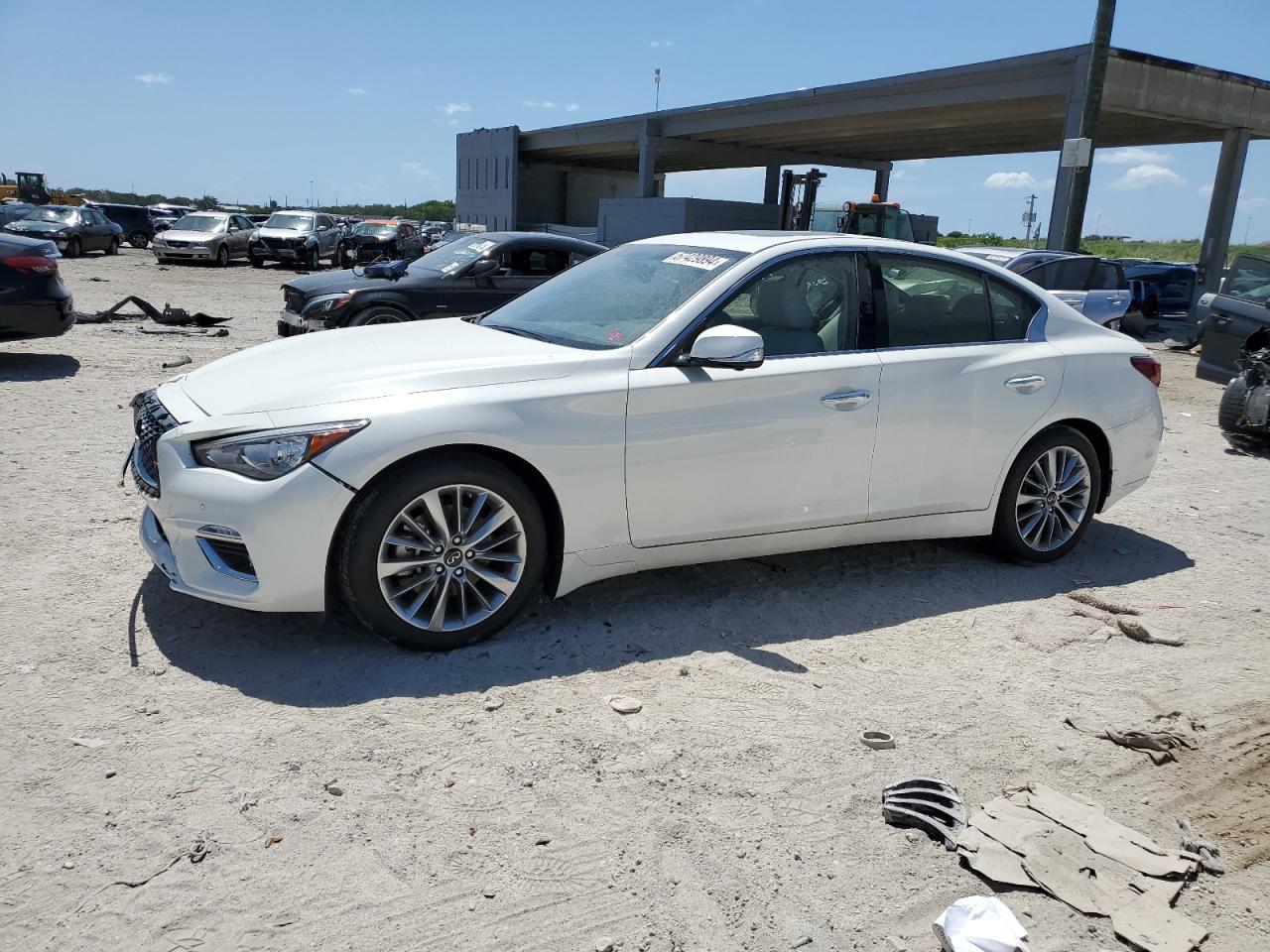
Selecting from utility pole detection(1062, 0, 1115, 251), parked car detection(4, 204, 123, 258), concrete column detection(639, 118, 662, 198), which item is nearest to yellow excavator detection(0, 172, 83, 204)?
parked car detection(4, 204, 123, 258)

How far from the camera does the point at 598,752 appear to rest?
3266mm

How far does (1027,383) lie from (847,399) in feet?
3.79

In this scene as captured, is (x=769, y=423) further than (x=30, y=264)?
No

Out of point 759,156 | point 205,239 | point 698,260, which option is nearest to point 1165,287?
point 698,260

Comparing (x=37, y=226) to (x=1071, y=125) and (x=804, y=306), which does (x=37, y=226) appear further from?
(x=804, y=306)

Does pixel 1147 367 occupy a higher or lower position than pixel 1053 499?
higher

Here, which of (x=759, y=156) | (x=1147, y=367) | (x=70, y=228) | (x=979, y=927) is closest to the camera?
(x=979, y=927)

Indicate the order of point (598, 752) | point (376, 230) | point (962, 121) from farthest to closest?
point (376, 230)
point (962, 121)
point (598, 752)

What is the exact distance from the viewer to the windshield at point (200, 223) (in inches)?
1184

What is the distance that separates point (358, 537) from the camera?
11.9ft

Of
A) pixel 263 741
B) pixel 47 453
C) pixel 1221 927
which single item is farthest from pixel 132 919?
pixel 47 453

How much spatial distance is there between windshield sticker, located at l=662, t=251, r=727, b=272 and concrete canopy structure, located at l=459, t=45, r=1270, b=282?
17.7 metres

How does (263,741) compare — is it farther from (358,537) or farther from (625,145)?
(625,145)

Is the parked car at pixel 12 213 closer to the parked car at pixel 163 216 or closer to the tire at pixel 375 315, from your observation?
the parked car at pixel 163 216
